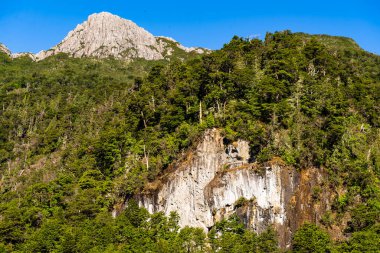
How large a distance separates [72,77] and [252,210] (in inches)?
4302

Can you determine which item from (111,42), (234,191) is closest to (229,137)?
(234,191)

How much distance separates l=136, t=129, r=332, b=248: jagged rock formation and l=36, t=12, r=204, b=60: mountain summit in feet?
449

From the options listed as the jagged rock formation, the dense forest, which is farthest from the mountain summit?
the jagged rock formation

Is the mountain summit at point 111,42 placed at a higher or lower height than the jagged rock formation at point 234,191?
higher

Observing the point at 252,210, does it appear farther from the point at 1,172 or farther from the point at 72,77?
the point at 72,77

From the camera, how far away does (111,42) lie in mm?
186250

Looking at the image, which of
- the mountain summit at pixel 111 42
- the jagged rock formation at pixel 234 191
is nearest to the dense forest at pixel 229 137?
the jagged rock formation at pixel 234 191

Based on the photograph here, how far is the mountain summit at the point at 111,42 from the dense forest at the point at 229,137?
4465 inches

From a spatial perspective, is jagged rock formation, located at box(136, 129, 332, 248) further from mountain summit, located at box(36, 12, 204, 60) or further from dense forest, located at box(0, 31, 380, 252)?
mountain summit, located at box(36, 12, 204, 60)

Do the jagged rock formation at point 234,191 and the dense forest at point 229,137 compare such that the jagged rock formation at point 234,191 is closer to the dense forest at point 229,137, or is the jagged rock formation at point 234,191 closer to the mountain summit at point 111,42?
the dense forest at point 229,137

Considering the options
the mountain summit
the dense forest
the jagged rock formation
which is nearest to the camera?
the dense forest

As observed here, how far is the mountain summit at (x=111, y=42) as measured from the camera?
184 meters

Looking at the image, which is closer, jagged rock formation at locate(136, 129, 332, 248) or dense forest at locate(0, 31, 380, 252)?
dense forest at locate(0, 31, 380, 252)

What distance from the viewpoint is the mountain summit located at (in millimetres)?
183750
